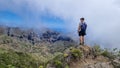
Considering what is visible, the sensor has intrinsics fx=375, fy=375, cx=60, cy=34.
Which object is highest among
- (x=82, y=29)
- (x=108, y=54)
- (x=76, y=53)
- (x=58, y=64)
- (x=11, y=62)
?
(x=82, y=29)

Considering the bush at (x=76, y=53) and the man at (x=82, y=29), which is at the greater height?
the man at (x=82, y=29)

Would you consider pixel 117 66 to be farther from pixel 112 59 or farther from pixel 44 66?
pixel 44 66

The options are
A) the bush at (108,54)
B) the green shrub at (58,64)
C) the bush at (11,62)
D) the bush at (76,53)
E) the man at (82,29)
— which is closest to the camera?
the green shrub at (58,64)

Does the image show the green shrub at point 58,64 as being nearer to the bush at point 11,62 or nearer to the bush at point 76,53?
the bush at point 76,53

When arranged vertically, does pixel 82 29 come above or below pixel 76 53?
above

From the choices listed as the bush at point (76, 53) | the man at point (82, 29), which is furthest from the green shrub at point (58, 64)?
the man at point (82, 29)

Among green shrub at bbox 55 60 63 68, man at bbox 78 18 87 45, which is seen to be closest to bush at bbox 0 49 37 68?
green shrub at bbox 55 60 63 68

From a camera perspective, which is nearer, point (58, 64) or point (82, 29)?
point (58, 64)

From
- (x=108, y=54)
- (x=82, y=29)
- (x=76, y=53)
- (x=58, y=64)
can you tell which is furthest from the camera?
(x=82, y=29)

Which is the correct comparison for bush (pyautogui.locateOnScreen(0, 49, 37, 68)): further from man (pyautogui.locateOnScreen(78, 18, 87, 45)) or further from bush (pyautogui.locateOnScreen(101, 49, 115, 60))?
bush (pyautogui.locateOnScreen(101, 49, 115, 60))

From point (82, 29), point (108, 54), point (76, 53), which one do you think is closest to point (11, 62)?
point (82, 29)

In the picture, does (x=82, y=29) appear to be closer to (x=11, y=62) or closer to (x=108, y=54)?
(x=108, y=54)

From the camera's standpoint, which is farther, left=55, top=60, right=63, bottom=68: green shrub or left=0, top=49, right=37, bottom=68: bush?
left=0, top=49, right=37, bottom=68: bush

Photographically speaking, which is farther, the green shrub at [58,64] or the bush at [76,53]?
the bush at [76,53]
